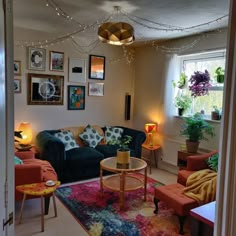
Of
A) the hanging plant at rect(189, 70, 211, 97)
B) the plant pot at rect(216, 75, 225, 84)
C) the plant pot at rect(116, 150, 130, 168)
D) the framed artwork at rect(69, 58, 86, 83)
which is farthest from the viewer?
the framed artwork at rect(69, 58, 86, 83)

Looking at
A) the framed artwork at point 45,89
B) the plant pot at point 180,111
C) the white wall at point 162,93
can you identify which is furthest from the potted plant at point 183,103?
the framed artwork at point 45,89

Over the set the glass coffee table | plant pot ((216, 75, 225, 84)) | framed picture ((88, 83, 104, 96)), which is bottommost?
the glass coffee table

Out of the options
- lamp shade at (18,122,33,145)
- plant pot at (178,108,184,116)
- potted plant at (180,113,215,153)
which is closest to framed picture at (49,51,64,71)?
lamp shade at (18,122,33,145)

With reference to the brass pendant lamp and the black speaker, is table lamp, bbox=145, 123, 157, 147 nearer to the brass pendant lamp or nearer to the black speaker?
the black speaker

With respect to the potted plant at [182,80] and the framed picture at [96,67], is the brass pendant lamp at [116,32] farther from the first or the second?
the framed picture at [96,67]

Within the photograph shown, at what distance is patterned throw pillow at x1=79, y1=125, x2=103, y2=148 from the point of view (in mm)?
4617

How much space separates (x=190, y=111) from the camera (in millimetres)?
4496

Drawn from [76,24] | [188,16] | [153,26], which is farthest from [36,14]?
[188,16]

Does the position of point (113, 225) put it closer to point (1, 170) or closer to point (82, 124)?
point (1, 170)

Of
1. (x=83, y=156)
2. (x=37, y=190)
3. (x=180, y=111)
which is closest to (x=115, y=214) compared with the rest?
(x=37, y=190)

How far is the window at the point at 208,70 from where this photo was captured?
4020 mm

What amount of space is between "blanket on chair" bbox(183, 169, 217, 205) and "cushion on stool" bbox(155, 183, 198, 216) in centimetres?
7

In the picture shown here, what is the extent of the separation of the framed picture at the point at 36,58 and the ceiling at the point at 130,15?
0.38m

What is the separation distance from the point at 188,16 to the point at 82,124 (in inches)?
113
